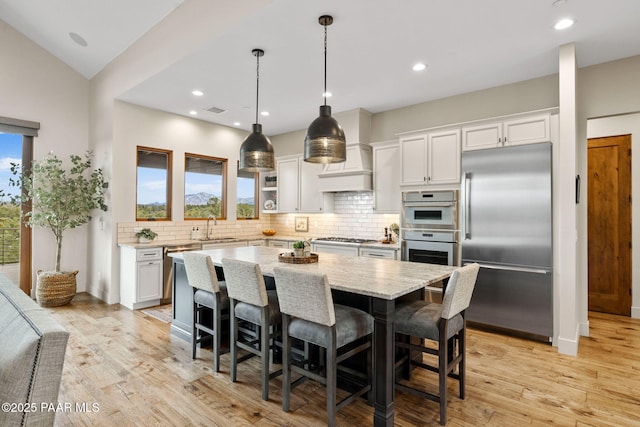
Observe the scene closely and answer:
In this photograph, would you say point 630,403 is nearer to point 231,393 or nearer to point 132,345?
point 231,393

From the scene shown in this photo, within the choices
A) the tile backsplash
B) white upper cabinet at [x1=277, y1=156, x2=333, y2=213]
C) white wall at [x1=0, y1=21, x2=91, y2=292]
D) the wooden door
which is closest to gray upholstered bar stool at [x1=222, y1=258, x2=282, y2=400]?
the tile backsplash

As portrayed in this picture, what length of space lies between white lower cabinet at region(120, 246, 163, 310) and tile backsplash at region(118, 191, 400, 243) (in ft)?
1.35

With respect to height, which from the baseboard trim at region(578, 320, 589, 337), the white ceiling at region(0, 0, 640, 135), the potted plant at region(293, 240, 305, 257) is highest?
the white ceiling at region(0, 0, 640, 135)

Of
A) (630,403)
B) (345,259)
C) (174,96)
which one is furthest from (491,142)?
(174,96)

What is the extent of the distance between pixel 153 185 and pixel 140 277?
1.49 m

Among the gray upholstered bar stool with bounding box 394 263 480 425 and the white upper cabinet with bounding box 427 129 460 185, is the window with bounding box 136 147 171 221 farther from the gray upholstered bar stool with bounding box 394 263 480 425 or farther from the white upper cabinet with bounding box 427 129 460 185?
the gray upholstered bar stool with bounding box 394 263 480 425

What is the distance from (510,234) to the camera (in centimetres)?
379

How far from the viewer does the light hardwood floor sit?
2.32m

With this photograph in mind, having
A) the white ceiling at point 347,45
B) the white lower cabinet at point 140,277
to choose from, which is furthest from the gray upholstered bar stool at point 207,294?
the white ceiling at point 347,45

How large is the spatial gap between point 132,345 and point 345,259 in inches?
91.0

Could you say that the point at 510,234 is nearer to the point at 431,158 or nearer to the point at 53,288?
the point at 431,158

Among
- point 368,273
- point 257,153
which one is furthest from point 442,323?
point 257,153

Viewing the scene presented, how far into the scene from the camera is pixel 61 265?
5.49m

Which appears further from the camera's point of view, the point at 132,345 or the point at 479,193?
the point at 479,193
